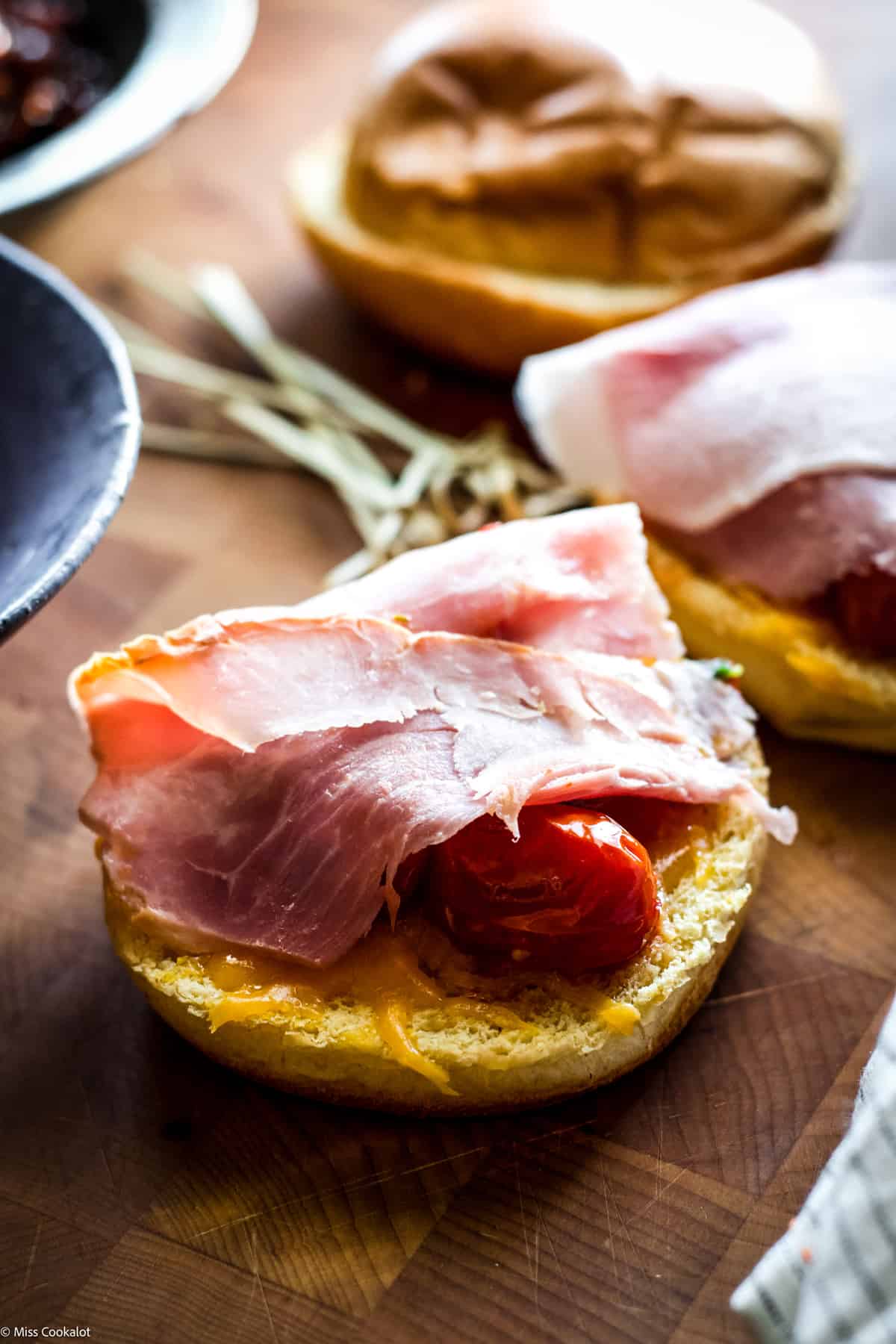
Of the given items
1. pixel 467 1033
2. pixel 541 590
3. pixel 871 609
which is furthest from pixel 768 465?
pixel 467 1033

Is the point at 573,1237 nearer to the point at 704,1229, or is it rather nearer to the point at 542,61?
the point at 704,1229

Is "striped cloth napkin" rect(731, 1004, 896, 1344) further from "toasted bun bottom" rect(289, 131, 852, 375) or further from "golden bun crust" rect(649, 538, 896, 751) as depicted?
"toasted bun bottom" rect(289, 131, 852, 375)

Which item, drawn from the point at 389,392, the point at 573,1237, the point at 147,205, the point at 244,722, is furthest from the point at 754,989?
the point at 147,205

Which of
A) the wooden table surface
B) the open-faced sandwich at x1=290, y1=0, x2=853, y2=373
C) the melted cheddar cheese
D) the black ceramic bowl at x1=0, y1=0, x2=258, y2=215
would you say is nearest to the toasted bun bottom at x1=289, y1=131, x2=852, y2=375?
the open-faced sandwich at x1=290, y1=0, x2=853, y2=373

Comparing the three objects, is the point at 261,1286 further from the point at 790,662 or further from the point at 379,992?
the point at 790,662

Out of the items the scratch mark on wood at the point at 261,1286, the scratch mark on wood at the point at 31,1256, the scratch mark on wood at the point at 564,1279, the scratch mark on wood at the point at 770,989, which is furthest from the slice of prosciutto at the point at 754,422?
the scratch mark on wood at the point at 31,1256

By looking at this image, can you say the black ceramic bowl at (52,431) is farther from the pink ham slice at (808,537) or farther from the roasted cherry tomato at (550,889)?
the pink ham slice at (808,537)
